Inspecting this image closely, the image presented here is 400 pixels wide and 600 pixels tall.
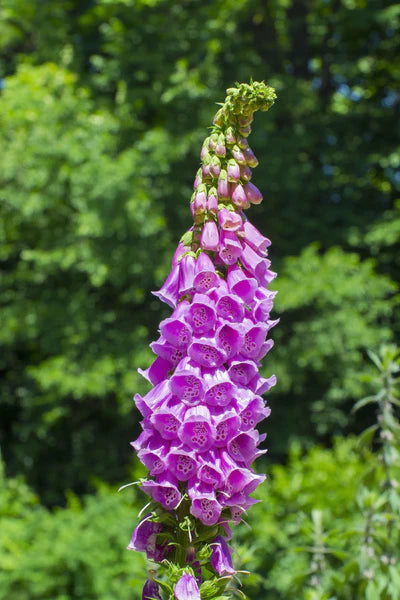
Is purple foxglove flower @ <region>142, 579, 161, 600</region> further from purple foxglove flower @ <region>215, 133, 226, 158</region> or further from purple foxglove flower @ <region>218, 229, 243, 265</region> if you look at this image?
purple foxglove flower @ <region>215, 133, 226, 158</region>

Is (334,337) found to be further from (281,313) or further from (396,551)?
(396,551)

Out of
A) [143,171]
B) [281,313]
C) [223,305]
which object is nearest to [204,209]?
[223,305]

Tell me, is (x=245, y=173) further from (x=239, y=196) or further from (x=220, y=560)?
(x=220, y=560)

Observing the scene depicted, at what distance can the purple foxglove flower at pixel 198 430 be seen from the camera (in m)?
1.41

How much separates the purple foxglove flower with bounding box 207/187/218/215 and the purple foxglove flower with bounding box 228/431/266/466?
0.52m

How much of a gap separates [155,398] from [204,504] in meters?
0.27

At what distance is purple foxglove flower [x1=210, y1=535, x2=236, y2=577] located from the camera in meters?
1.42

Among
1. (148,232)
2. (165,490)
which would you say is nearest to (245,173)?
(165,490)

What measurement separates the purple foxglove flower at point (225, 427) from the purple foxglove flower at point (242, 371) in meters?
0.09

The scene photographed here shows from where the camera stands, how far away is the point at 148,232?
6.72m

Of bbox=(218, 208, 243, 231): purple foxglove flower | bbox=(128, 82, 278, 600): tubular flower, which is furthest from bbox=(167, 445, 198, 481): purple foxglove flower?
bbox=(218, 208, 243, 231): purple foxglove flower

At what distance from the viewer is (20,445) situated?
29.3 feet

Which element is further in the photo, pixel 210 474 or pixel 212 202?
pixel 212 202

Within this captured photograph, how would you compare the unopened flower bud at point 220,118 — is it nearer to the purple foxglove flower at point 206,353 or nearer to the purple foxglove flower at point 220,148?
the purple foxglove flower at point 220,148
